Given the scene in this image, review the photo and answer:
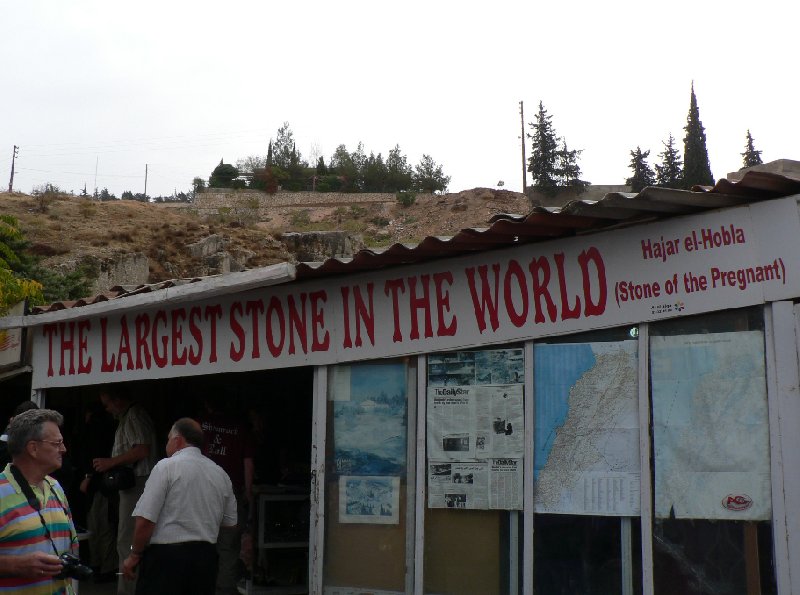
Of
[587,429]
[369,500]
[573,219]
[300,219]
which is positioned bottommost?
[369,500]

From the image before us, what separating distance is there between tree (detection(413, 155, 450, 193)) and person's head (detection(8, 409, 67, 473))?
232 feet

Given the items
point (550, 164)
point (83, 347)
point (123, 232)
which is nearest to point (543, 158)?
point (550, 164)

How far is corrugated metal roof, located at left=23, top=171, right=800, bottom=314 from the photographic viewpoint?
4.84 m

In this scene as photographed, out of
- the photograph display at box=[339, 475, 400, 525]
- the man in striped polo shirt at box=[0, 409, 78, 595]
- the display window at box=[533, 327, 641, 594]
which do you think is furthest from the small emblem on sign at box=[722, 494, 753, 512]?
the man in striped polo shirt at box=[0, 409, 78, 595]

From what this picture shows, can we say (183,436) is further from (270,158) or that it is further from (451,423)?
(270,158)

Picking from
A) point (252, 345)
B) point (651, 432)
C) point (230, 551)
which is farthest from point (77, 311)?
point (651, 432)

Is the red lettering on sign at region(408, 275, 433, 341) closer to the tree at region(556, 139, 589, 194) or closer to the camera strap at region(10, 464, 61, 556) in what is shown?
the camera strap at region(10, 464, 61, 556)

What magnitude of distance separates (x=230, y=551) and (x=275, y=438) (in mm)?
2219

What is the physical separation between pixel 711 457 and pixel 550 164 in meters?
60.8

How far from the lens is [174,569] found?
5.36 meters

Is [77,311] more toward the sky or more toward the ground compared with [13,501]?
more toward the sky

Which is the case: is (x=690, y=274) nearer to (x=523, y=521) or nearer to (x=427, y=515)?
(x=523, y=521)

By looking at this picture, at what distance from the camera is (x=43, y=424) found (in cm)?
403

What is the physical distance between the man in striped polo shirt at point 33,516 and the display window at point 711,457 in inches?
131
